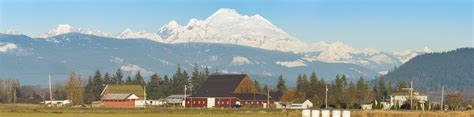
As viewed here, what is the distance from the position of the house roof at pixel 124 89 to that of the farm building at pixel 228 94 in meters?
12.4

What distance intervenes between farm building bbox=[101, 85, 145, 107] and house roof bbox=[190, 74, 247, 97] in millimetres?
9706

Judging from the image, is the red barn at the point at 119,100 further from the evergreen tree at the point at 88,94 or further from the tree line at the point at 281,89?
the evergreen tree at the point at 88,94

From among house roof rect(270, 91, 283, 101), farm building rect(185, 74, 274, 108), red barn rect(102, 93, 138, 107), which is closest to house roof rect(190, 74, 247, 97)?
farm building rect(185, 74, 274, 108)

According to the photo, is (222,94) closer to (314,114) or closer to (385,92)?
(385,92)

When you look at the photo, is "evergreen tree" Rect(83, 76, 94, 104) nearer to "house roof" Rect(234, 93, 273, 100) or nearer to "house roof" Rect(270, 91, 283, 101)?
"house roof" Rect(234, 93, 273, 100)

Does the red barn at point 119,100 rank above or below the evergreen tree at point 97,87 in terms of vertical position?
below

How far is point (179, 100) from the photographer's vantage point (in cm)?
14988

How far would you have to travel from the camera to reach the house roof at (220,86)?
14425 centimetres

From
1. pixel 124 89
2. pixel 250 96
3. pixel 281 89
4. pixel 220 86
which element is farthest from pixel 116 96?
pixel 281 89

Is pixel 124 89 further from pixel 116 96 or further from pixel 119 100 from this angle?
pixel 119 100

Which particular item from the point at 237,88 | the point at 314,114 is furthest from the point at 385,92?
the point at 314,114

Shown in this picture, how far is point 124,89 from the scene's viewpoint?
→ 15550cm

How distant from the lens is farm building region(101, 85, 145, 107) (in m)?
148

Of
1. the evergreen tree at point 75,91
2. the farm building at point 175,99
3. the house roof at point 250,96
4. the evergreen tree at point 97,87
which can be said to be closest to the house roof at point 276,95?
the house roof at point 250,96
